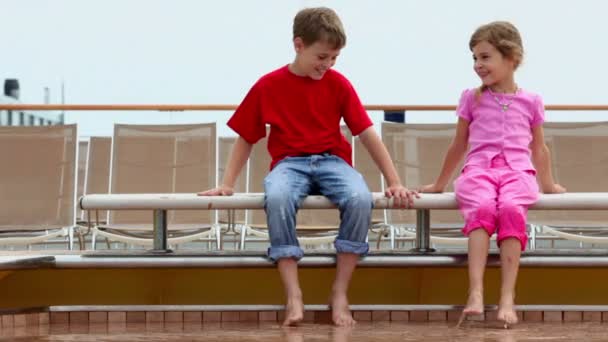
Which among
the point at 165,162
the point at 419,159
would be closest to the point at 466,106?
the point at 419,159

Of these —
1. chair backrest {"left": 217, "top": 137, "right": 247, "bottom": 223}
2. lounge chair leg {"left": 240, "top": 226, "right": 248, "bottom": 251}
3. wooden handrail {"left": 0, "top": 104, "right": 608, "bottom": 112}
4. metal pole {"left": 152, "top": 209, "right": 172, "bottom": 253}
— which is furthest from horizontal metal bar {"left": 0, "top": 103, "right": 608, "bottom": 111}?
metal pole {"left": 152, "top": 209, "right": 172, "bottom": 253}

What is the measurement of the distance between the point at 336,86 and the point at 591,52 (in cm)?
501

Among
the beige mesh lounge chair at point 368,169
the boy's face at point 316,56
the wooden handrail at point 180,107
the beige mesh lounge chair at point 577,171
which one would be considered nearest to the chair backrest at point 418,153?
the beige mesh lounge chair at point 368,169

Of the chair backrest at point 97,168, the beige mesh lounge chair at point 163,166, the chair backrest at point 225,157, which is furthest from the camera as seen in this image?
the chair backrest at point 97,168

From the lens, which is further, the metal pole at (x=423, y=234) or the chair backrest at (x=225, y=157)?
the chair backrest at (x=225, y=157)

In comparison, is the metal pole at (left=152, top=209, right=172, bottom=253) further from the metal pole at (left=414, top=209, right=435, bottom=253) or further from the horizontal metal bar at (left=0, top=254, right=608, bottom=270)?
the metal pole at (left=414, top=209, right=435, bottom=253)

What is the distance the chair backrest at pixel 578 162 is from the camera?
18.5 ft

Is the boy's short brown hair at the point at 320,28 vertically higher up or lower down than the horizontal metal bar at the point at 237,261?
higher up

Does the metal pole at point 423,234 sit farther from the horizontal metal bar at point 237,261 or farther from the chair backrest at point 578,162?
the chair backrest at point 578,162

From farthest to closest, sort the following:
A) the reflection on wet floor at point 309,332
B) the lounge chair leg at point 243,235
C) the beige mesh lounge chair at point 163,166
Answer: the beige mesh lounge chair at point 163,166 → the lounge chair leg at point 243,235 → the reflection on wet floor at point 309,332

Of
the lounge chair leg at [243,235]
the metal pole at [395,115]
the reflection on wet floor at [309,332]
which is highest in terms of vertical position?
the metal pole at [395,115]

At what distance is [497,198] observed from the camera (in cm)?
350

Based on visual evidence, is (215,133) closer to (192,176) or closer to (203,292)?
(192,176)

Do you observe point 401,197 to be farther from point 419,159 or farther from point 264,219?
point 264,219
